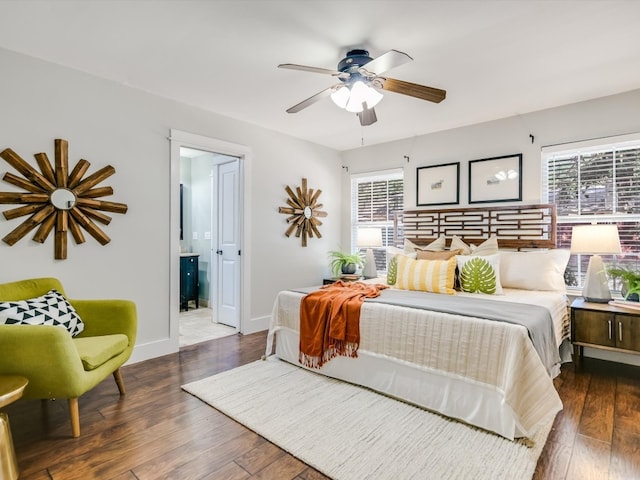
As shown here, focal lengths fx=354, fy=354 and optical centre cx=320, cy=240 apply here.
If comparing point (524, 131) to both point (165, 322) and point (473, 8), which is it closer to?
point (473, 8)

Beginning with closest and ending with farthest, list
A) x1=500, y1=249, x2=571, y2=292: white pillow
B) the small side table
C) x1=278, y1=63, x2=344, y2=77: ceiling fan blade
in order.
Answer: the small side table < x1=278, y1=63, x2=344, y2=77: ceiling fan blade < x1=500, y1=249, x2=571, y2=292: white pillow

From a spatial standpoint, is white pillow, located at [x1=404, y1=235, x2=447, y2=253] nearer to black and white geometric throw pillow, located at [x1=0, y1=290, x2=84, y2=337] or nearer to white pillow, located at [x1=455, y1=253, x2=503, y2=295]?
white pillow, located at [x1=455, y1=253, x2=503, y2=295]

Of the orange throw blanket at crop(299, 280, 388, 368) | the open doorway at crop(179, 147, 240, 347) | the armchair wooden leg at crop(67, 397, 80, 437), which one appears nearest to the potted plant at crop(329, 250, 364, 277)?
the open doorway at crop(179, 147, 240, 347)

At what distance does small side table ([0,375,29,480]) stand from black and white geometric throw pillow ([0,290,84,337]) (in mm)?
477

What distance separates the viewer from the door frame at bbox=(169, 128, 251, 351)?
359cm

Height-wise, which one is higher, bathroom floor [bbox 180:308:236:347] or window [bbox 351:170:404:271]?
window [bbox 351:170:404:271]

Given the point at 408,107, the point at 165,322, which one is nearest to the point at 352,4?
the point at 408,107

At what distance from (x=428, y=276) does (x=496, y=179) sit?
1.66 m

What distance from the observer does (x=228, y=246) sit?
4.64 m

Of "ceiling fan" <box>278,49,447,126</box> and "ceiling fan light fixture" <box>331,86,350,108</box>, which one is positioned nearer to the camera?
"ceiling fan" <box>278,49,447,126</box>

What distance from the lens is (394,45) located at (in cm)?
250

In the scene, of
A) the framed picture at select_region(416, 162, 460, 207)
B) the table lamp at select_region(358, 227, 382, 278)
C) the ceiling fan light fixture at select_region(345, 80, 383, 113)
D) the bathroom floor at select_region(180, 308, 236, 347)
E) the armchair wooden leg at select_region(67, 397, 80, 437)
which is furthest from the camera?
the table lamp at select_region(358, 227, 382, 278)

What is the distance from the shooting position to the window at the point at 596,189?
330cm

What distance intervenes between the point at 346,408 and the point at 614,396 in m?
1.99
